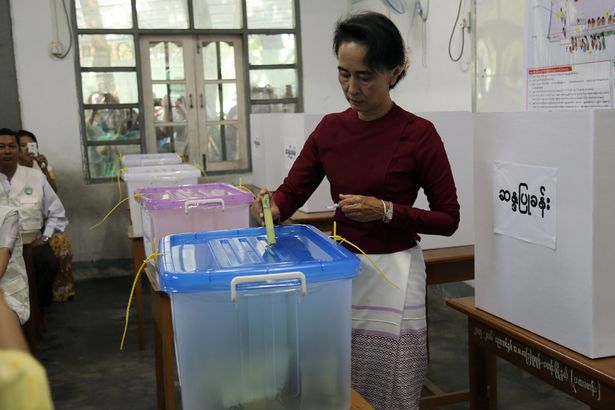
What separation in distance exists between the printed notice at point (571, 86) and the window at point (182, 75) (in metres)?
3.72

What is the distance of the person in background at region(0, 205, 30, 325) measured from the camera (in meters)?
2.38

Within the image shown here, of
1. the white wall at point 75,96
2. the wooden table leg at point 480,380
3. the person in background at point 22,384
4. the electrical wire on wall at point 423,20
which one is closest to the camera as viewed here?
the person in background at point 22,384

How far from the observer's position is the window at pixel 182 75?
197 inches

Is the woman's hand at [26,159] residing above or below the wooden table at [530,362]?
above

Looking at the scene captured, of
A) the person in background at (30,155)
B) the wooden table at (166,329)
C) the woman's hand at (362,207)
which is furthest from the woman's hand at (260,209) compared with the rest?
the person in background at (30,155)

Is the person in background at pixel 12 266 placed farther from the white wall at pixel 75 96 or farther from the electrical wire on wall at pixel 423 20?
the electrical wire on wall at pixel 423 20

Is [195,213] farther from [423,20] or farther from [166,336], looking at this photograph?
[423,20]

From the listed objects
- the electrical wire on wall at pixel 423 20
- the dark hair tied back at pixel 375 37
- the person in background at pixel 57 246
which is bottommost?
the person in background at pixel 57 246

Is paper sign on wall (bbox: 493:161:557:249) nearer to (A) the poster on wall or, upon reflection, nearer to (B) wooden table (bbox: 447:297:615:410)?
(B) wooden table (bbox: 447:297:615:410)

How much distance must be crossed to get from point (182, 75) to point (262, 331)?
4.62 meters

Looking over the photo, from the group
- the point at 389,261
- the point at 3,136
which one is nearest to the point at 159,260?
the point at 389,261

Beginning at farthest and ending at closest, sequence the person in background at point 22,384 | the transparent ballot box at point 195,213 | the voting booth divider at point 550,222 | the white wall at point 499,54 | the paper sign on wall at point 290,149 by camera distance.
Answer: the paper sign on wall at point 290,149 → the white wall at point 499,54 → the transparent ballot box at point 195,213 → the voting booth divider at point 550,222 → the person in background at point 22,384

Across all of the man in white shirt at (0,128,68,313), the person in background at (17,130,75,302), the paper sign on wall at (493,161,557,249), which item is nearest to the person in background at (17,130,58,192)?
the person in background at (17,130,75,302)

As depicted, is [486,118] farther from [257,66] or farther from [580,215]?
[257,66]
